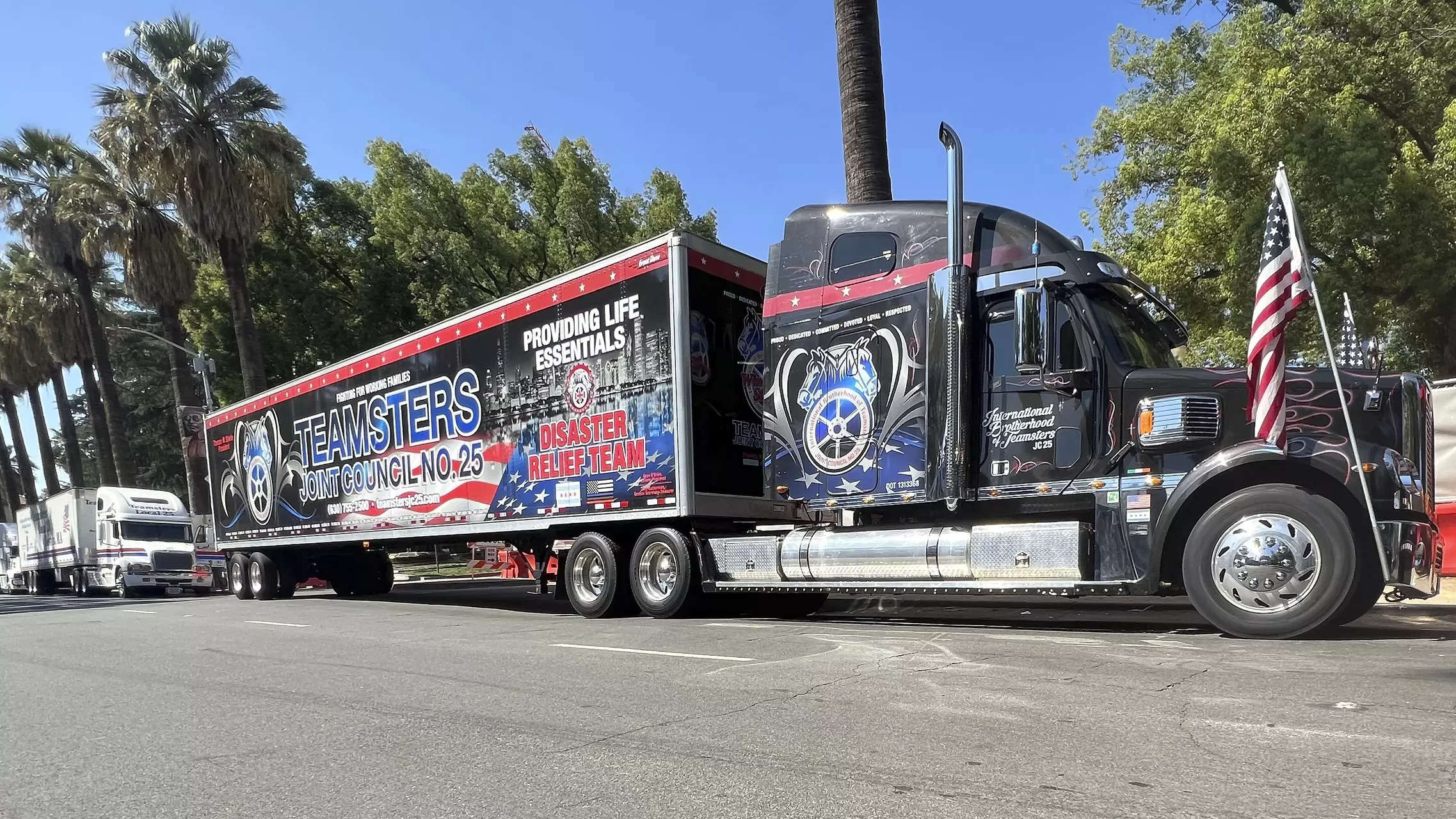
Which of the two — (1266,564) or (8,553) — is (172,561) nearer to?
(8,553)

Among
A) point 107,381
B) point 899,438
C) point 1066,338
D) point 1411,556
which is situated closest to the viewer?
point 1411,556

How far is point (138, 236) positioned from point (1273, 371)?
29.5 m

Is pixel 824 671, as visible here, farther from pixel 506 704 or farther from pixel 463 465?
pixel 463 465

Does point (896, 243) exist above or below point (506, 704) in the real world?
above

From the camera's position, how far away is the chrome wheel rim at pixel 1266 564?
270 inches

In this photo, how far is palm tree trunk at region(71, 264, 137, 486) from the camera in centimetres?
3272

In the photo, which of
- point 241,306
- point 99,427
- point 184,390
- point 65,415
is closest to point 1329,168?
point 241,306

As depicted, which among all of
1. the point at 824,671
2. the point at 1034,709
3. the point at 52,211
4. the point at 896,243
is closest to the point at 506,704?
the point at 824,671

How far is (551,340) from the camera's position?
11797 mm

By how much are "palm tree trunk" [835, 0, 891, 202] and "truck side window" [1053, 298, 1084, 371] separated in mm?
6174

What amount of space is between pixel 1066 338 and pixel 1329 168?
9995 millimetres

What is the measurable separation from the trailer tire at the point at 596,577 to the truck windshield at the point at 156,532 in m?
20.5

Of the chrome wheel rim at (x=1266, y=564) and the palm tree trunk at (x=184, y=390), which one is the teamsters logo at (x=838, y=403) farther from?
the palm tree trunk at (x=184, y=390)

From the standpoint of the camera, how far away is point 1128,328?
814cm
